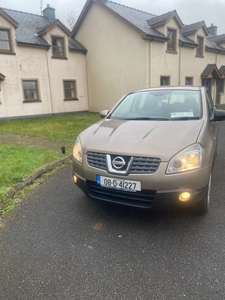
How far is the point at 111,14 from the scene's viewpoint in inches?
606

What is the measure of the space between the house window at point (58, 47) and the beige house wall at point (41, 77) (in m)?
0.29

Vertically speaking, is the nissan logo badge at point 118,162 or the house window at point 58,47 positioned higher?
the house window at point 58,47

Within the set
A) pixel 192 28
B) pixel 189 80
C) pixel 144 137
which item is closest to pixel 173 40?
pixel 192 28

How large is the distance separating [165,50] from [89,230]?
1531cm

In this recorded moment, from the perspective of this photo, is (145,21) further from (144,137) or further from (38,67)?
(144,137)

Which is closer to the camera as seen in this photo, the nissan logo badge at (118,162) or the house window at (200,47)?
the nissan logo badge at (118,162)

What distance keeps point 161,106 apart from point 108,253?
8.03ft

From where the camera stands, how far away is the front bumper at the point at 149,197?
2.50 meters

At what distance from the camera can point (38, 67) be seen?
1538cm

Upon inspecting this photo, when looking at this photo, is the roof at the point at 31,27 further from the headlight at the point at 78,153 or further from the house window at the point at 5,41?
the headlight at the point at 78,153

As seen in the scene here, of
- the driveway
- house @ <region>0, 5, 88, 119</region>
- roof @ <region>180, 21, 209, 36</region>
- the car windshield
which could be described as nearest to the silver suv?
the car windshield

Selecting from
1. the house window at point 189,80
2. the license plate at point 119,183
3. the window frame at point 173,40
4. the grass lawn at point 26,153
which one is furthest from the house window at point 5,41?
the license plate at point 119,183

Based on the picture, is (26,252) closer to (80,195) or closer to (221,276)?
(80,195)

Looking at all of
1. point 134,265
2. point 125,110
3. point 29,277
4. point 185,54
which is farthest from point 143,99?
point 185,54
